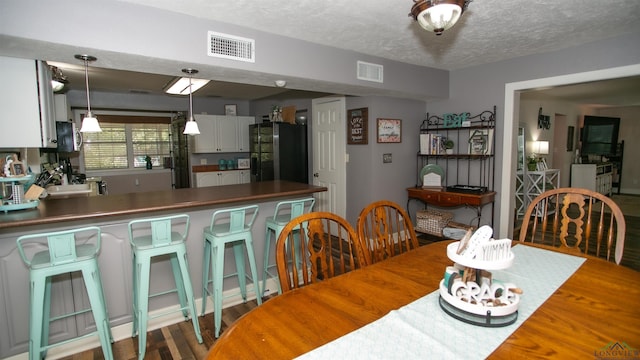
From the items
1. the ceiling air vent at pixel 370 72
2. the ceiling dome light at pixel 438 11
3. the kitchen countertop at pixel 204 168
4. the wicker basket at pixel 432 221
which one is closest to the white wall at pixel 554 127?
the wicker basket at pixel 432 221

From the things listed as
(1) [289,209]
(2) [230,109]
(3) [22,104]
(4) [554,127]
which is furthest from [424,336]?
(4) [554,127]

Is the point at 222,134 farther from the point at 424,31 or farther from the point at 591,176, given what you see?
the point at 591,176

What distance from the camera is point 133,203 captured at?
242cm

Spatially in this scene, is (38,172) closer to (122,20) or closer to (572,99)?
(122,20)

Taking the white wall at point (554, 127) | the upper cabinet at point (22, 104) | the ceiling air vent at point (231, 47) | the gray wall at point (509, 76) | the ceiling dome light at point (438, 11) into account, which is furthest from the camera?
the white wall at point (554, 127)

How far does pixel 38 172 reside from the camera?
3209 millimetres

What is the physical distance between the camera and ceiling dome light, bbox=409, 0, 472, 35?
143 cm

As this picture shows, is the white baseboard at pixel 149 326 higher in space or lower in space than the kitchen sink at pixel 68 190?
lower

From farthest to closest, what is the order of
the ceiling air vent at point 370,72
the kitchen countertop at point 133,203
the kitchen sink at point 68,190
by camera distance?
the kitchen sink at point 68,190 → the ceiling air vent at point 370,72 → the kitchen countertop at point 133,203

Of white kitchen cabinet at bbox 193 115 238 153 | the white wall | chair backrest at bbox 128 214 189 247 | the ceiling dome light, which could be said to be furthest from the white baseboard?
the white wall

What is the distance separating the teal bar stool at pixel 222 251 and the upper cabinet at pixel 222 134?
11.5 ft

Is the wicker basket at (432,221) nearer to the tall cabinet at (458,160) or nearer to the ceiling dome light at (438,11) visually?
the tall cabinet at (458,160)

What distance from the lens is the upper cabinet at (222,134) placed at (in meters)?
5.93

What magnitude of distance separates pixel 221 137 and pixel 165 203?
155 inches
